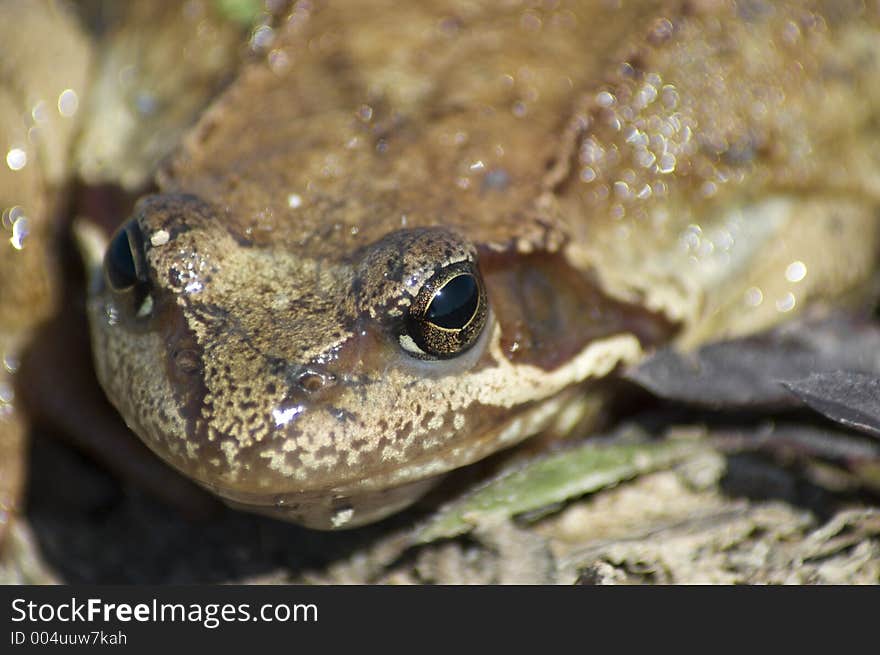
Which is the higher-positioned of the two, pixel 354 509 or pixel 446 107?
pixel 446 107

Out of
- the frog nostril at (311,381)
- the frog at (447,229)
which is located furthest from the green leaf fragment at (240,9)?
the frog nostril at (311,381)

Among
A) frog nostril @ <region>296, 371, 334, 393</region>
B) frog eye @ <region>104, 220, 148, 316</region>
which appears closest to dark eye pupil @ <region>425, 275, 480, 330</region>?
frog nostril @ <region>296, 371, 334, 393</region>

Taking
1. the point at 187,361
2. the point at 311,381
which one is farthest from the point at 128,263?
the point at 311,381

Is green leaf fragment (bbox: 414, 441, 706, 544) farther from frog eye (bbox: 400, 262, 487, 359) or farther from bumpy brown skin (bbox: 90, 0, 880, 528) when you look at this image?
frog eye (bbox: 400, 262, 487, 359)

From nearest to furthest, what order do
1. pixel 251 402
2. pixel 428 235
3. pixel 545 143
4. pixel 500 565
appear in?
pixel 251 402, pixel 428 235, pixel 500 565, pixel 545 143

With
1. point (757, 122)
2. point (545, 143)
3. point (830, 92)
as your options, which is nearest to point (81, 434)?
point (545, 143)

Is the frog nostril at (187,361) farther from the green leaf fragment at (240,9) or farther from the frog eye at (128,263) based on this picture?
the green leaf fragment at (240,9)

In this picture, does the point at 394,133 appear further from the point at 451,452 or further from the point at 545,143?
the point at 451,452
